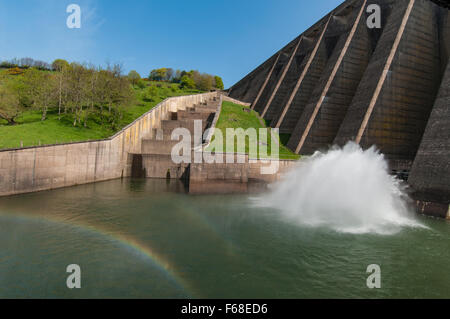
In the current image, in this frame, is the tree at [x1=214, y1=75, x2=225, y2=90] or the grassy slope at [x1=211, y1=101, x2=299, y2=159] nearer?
the grassy slope at [x1=211, y1=101, x2=299, y2=159]

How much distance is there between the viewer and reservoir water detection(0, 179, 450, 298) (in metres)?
4.67

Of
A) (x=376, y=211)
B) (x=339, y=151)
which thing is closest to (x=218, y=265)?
(x=376, y=211)

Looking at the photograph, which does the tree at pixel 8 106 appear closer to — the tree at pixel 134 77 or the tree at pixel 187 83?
the tree at pixel 134 77

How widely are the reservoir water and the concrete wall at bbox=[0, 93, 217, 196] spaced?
10.9 ft

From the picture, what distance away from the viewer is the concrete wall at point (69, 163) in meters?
12.8

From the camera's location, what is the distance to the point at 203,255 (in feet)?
20.4

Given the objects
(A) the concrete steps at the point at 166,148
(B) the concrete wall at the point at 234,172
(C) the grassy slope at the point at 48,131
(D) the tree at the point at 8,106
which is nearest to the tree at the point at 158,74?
(C) the grassy slope at the point at 48,131

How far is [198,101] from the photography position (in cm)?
4425

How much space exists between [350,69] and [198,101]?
27461 mm

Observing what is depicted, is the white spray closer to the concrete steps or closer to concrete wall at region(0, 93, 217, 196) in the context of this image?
the concrete steps

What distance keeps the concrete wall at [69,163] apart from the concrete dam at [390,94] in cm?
1776

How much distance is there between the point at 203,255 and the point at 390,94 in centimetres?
2100

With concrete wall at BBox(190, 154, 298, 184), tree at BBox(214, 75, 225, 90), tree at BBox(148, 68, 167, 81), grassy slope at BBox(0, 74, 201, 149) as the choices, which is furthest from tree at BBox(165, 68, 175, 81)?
concrete wall at BBox(190, 154, 298, 184)

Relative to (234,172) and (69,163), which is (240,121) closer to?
(234,172)
